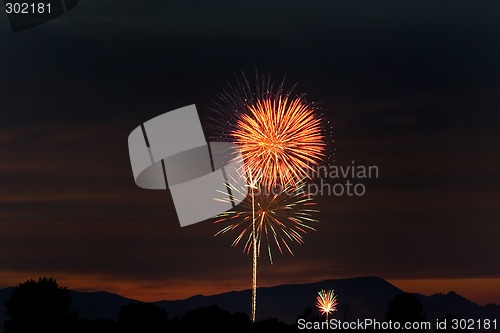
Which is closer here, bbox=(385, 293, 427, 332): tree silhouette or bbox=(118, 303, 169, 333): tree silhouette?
bbox=(118, 303, 169, 333): tree silhouette

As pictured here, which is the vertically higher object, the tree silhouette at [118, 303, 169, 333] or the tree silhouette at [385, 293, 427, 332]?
the tree silhouette at [385, 293, 427, 332]

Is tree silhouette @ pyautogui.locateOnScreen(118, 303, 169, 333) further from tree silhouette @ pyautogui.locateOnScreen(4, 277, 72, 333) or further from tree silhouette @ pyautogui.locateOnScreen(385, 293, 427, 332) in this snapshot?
tree silhouette @ pyautogui.locateOnScreen(385, 293, 427, 332)

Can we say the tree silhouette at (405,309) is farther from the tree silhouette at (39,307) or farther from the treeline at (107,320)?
the tree silhouette at (39,307)

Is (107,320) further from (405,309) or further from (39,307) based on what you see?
(405,309)

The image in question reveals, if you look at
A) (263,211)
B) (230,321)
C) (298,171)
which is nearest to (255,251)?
(263,211)

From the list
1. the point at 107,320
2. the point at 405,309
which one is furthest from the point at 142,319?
the point at 405,309

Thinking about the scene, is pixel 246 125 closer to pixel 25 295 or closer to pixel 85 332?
pixel 85 332

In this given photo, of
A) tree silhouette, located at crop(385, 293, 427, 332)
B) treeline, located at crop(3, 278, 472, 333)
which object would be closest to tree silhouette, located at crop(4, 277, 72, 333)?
treeline, located at crop(3, 278, 472, 333)
